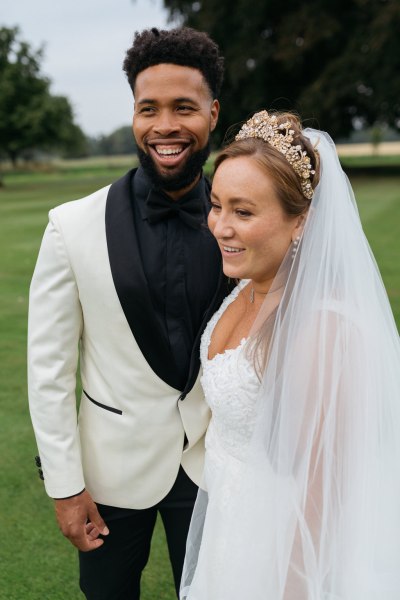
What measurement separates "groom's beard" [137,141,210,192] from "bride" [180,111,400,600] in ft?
0.94

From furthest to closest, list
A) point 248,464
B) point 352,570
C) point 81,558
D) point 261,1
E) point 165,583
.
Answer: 1. point 261,1
2. point 165,583
3. point 81,558
4. point 248,464
5. point 352,570

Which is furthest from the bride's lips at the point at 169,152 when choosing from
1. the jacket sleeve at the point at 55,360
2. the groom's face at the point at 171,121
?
the jacket sleeve at the point at 55,360

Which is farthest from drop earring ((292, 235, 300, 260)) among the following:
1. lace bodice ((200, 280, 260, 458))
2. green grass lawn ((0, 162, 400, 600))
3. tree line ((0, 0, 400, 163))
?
tree line ((0, 0, 400, 163))

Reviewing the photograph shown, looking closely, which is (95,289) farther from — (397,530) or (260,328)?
(397,530)

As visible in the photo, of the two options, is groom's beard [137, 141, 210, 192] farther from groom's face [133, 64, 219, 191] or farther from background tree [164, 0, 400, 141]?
background tree [164, 0, 400, 141]

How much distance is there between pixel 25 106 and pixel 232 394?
136 ft

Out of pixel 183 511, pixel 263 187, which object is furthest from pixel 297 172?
pixel 183 511

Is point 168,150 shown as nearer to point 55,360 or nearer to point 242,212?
point 242,212

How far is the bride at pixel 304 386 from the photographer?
1704 mm

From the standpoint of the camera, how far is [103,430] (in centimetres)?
225

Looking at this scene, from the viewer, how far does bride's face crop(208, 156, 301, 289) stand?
1.76m

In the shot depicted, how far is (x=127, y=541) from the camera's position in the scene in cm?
237

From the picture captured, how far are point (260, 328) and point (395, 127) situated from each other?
108 ft

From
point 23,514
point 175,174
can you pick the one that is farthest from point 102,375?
point 23,514
